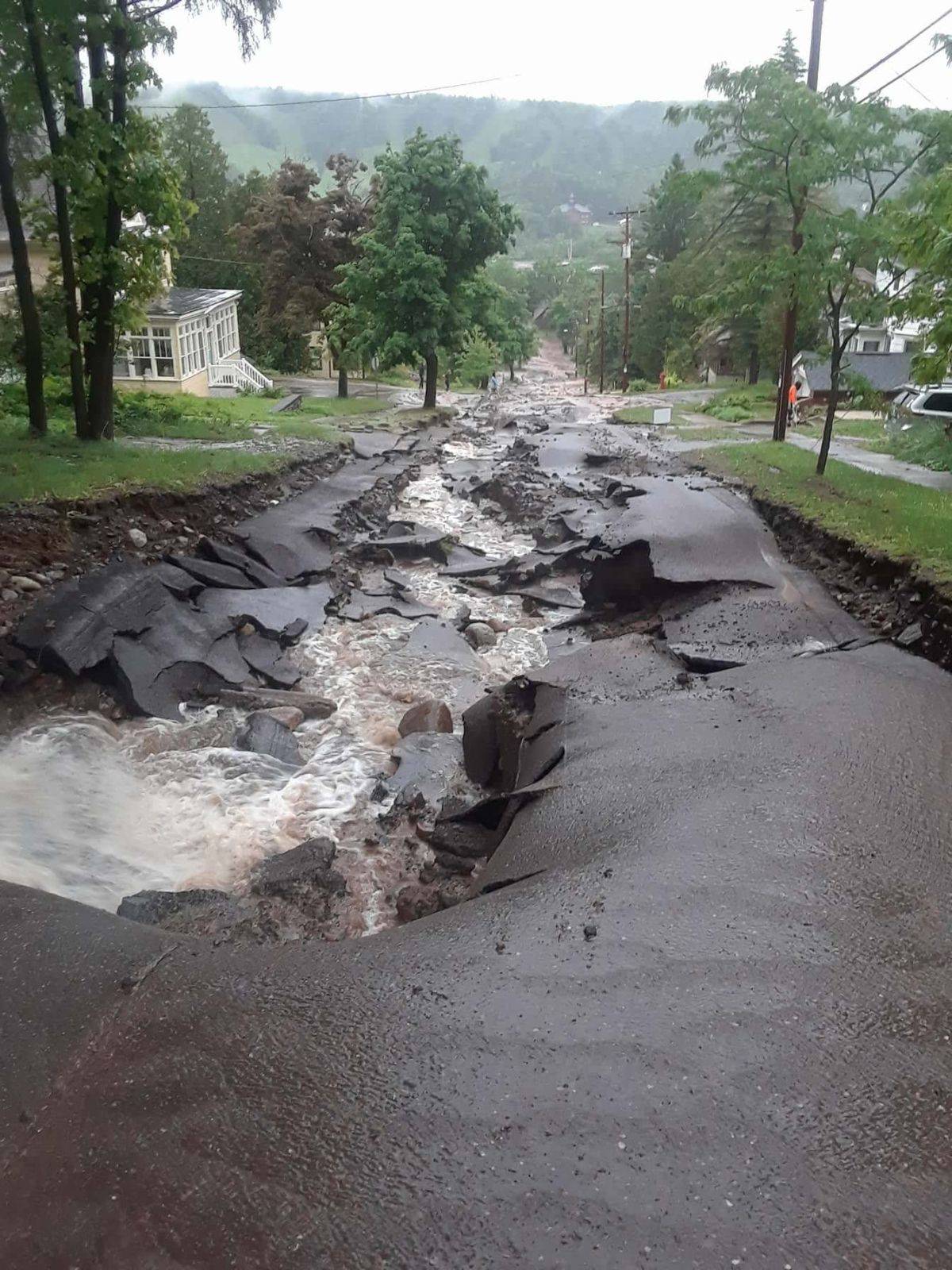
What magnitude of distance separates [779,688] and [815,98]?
40.4 feet

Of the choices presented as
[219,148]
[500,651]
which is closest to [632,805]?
[500,651]

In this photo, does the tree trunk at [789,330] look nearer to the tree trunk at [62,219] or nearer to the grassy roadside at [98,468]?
the grassy roadside at [98,468]

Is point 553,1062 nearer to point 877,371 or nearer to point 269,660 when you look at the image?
point 269,660

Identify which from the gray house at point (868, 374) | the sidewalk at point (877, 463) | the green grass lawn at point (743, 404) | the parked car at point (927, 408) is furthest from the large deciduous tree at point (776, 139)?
the gray house at point (868, 374)

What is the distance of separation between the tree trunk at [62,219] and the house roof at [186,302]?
1827 cm

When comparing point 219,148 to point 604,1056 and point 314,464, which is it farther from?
point 604,1056

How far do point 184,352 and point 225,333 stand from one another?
7.56m

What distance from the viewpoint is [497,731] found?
691 centimetres

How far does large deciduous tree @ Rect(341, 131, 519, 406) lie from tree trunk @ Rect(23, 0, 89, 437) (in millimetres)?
13817

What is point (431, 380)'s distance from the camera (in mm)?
30594

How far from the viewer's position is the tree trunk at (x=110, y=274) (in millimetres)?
13273

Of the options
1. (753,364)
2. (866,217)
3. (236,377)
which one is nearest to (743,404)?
(753,364)

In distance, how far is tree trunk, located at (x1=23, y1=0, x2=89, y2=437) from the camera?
12453 millimetres

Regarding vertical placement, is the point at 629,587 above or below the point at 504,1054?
below
